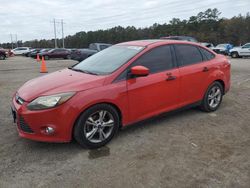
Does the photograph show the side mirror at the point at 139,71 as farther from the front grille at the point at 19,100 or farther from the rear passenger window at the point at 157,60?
the front grille at the point at 19,100

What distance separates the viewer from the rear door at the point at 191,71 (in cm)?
479

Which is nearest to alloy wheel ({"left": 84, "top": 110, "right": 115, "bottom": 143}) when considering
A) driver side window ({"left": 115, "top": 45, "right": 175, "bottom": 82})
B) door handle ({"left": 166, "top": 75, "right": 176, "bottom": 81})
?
driver side window ({"left": 115, "top": 45, "right": 175, "bottom": 82})

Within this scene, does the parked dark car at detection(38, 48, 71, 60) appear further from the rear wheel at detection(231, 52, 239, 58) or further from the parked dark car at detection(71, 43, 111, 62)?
the rear wheel at detection(231, 52, 239, 58)

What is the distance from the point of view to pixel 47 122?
11.5 ft

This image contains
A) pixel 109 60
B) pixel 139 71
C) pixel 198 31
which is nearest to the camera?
pixel 139 71

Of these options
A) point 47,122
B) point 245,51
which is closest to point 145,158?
point 47,122

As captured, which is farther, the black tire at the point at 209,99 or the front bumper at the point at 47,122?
the black tire at the point at 209,99

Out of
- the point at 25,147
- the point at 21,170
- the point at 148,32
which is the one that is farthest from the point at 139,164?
the point at 148,32

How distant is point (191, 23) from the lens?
236 feet

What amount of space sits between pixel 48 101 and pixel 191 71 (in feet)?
8.89

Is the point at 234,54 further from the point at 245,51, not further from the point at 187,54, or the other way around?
the point at 187,54

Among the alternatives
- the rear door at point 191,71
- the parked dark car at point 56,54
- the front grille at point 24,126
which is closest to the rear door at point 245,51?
the parked dark car at point 56,54

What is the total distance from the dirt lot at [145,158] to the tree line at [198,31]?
62.8m

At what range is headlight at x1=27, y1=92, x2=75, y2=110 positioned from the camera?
11.5 feet
